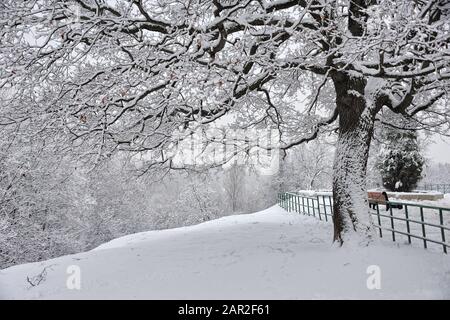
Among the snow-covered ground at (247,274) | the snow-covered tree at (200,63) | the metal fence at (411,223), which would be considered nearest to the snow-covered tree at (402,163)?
the metal fence at (411,223)

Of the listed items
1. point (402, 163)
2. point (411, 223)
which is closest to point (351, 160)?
point (411, 223)

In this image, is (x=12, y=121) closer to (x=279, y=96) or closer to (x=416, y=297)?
(x=416, y=297)

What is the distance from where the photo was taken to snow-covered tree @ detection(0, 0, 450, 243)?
5.27 metres

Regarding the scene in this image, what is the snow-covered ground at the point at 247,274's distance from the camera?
5297 millimetres

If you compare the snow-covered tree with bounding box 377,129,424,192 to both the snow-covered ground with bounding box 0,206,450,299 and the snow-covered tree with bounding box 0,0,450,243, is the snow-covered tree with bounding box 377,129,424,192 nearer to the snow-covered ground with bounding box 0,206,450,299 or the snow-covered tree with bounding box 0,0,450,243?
the snow-covered tree with bounding box 0,0,450,243

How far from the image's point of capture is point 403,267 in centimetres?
598

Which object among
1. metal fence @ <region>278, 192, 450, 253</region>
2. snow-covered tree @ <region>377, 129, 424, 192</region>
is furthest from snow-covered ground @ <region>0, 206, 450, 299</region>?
snow-covered tree @ <region>377, 129, 424, 192</region>

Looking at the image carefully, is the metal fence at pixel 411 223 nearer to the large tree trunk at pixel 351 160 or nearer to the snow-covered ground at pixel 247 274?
the snow-covered ground at pixel 247 274

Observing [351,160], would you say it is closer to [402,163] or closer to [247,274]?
[247,274]

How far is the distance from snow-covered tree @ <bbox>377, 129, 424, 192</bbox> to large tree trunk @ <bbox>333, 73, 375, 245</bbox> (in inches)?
798

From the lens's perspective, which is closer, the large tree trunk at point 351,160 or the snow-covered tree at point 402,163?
the large tree trunk at point 351,160

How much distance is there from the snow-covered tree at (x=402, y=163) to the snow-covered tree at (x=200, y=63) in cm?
1965

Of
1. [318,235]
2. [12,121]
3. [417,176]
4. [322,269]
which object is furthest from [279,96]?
[417,176]
